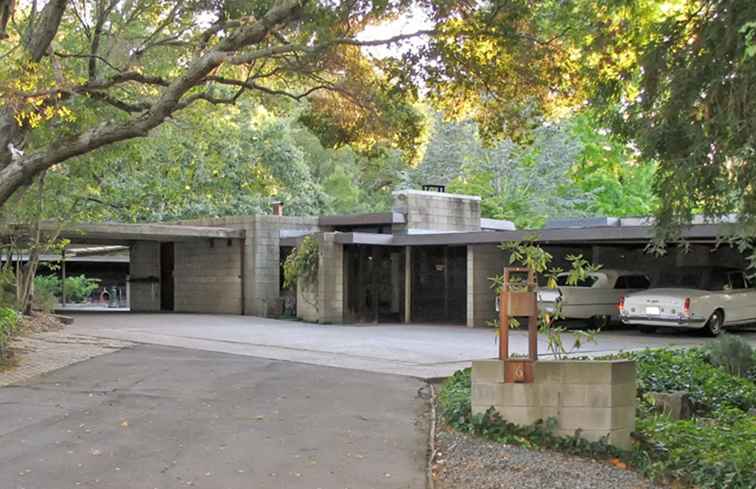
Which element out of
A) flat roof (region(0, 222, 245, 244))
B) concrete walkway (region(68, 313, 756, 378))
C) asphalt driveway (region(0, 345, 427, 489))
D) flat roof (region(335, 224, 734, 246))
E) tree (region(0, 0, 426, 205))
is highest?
tree (region(0, 0, 426, 205))

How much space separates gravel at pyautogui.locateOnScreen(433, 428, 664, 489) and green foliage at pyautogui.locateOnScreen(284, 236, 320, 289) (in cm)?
1701

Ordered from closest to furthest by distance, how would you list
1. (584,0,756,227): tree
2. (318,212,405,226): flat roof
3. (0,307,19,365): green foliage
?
(584,0,756,227): tree
(0,307,19,365): green foliage
(318,212,405,226): flat roof

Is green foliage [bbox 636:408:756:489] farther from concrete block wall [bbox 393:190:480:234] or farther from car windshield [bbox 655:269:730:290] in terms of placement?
concrete block wall [bbox 393:190:480:234]

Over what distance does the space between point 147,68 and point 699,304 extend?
1390cm

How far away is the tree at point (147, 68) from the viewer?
11.6 metres

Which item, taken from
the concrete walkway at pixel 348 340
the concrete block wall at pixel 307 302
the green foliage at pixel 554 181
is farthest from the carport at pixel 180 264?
the green foliage at pixel 554 181

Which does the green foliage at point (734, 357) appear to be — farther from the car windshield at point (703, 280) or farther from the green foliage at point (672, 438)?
the car windshield at point (703, 280)

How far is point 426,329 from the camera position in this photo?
2269 cm

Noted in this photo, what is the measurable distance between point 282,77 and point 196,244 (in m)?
16.3

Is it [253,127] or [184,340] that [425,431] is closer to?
[184,340]

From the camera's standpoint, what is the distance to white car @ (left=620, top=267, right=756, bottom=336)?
19.6 metres

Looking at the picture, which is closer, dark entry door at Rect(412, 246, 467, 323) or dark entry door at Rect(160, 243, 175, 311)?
dark entry door at Rect(412, 246, 467, 323)

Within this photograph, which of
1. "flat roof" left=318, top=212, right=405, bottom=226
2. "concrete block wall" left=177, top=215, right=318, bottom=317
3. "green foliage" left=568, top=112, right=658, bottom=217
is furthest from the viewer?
"green foliage" left=568, top=112, right=658, bottom=217

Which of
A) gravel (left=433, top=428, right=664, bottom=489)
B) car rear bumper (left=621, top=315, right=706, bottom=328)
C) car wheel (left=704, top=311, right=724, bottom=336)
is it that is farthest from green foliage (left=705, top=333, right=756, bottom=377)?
gravel (left=433, top=428, right=664, bottom=489)
